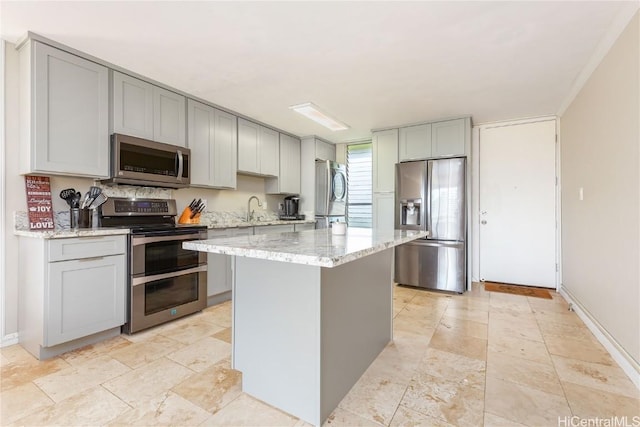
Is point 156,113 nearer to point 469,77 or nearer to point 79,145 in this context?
point 79,145

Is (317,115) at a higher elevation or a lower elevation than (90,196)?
higher

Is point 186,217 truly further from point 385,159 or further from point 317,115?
point 385,159

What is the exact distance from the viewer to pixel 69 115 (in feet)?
7.77

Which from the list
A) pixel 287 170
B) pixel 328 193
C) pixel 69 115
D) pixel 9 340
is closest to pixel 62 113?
pixel 69 115

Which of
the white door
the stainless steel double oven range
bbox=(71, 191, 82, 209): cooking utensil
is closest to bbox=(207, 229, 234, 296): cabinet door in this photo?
the stainless steel double oven range

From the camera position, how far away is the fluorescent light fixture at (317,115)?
358 centimetres

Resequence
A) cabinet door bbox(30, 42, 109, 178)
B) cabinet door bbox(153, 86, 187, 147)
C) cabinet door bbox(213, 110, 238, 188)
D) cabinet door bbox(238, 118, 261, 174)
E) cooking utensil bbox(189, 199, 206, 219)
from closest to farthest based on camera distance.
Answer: cabinet door bbox(30, 42, 109, 178) < cabinet door bbox(153, 86, 187, 147) < cooking utensil bbox(189, 199, 206, 219) < cabinet door bbox(213, 110, 238, 188) < cabinet door bbox(238, 118, 261, 174)

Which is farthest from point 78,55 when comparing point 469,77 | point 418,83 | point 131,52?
point 469,77

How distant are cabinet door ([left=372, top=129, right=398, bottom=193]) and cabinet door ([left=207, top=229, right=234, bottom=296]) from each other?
239 centimetres

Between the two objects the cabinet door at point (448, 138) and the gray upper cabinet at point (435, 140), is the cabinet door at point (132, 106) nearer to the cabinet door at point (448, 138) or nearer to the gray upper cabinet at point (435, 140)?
the gray upper cabinet at point (435, 140)

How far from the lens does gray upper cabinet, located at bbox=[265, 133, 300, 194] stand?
15.6 ft

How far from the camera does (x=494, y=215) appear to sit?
4.33m

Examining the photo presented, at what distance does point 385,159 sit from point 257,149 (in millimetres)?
1922

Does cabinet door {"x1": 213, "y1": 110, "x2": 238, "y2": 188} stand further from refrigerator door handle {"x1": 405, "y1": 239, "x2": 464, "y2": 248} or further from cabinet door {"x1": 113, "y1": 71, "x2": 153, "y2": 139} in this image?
A: refrigerator door handle {"x1": 405, "y1": 239, "x2": 464, "y2": 248}
